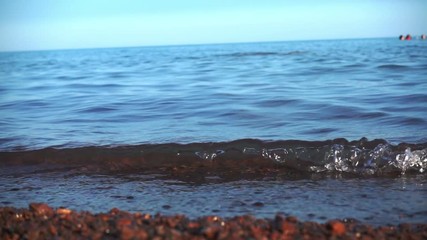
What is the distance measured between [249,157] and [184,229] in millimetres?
2921

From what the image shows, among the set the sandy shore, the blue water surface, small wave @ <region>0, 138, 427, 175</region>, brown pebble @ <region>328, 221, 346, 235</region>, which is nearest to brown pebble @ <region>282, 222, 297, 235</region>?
the sandy shore

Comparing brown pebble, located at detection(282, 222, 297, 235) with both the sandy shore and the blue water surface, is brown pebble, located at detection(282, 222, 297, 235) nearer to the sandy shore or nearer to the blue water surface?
the sandy shore

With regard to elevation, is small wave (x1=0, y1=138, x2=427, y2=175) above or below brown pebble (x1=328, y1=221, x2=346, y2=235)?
below

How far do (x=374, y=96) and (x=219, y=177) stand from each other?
6.70m

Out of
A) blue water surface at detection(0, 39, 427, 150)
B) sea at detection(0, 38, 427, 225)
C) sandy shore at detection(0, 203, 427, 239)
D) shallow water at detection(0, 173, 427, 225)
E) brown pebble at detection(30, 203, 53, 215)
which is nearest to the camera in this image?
sandy shore at detection(0, 203, 427, 239)

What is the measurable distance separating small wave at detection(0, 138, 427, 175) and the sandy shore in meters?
2.06

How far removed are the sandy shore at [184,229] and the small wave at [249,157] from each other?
2058 mm

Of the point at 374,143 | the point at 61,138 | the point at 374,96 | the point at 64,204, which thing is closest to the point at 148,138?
the point at 61,138

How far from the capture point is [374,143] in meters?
5.97

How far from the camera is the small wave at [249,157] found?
524 centimetres

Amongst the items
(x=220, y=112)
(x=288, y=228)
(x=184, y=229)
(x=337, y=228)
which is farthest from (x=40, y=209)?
(x=220, y=112)

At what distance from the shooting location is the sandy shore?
2.87 meters

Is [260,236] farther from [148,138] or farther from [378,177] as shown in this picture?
[148,138]

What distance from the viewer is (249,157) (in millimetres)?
5812
